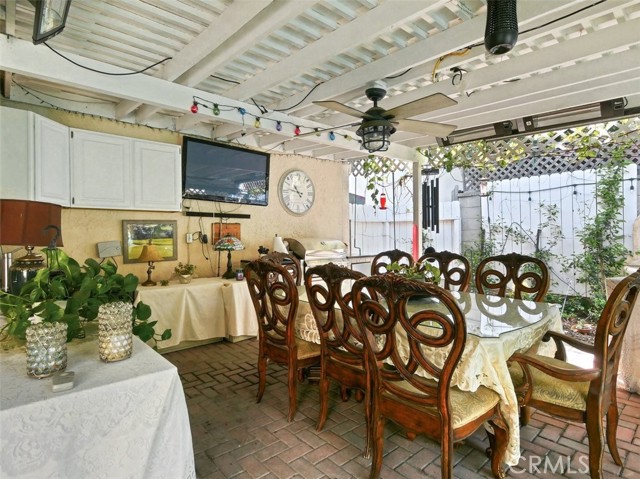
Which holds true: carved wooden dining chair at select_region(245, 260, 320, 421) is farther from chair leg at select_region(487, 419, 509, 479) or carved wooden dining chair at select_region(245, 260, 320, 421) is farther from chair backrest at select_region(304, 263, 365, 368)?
chair leg at select_region(487, 419, 509, 479)

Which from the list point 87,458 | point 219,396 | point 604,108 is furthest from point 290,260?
point 604,108

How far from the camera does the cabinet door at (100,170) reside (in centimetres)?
336

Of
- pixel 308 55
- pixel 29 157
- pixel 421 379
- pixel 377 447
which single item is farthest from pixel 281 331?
pixel 29 157

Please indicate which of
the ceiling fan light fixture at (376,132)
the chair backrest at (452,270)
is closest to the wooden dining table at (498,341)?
the chair backrest at (452,270)

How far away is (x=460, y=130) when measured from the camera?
437 cm

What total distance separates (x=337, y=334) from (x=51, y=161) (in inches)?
112

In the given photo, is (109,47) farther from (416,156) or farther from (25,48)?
(416,156)

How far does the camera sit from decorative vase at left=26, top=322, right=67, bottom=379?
1139mm

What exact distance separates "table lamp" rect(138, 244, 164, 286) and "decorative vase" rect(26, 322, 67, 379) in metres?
2.84

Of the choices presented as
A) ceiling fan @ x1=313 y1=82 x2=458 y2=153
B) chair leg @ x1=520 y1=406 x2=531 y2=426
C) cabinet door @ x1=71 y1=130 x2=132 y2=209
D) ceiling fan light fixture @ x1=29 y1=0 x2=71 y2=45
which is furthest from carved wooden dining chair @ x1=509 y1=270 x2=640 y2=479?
cabinet door @ x1=71 y1=130 x2=132 y2=209

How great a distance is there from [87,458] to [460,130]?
14.9ft

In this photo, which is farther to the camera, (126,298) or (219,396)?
(219,396)

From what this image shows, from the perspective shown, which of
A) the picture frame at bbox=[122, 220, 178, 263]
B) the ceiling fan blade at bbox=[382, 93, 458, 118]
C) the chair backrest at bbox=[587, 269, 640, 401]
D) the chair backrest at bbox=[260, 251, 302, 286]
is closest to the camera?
the chair backrest at bbox=[587, 269, 640, 401]

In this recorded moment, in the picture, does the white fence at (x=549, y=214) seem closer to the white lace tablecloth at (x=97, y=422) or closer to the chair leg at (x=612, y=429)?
the chair leg at (x=612, y=429)
